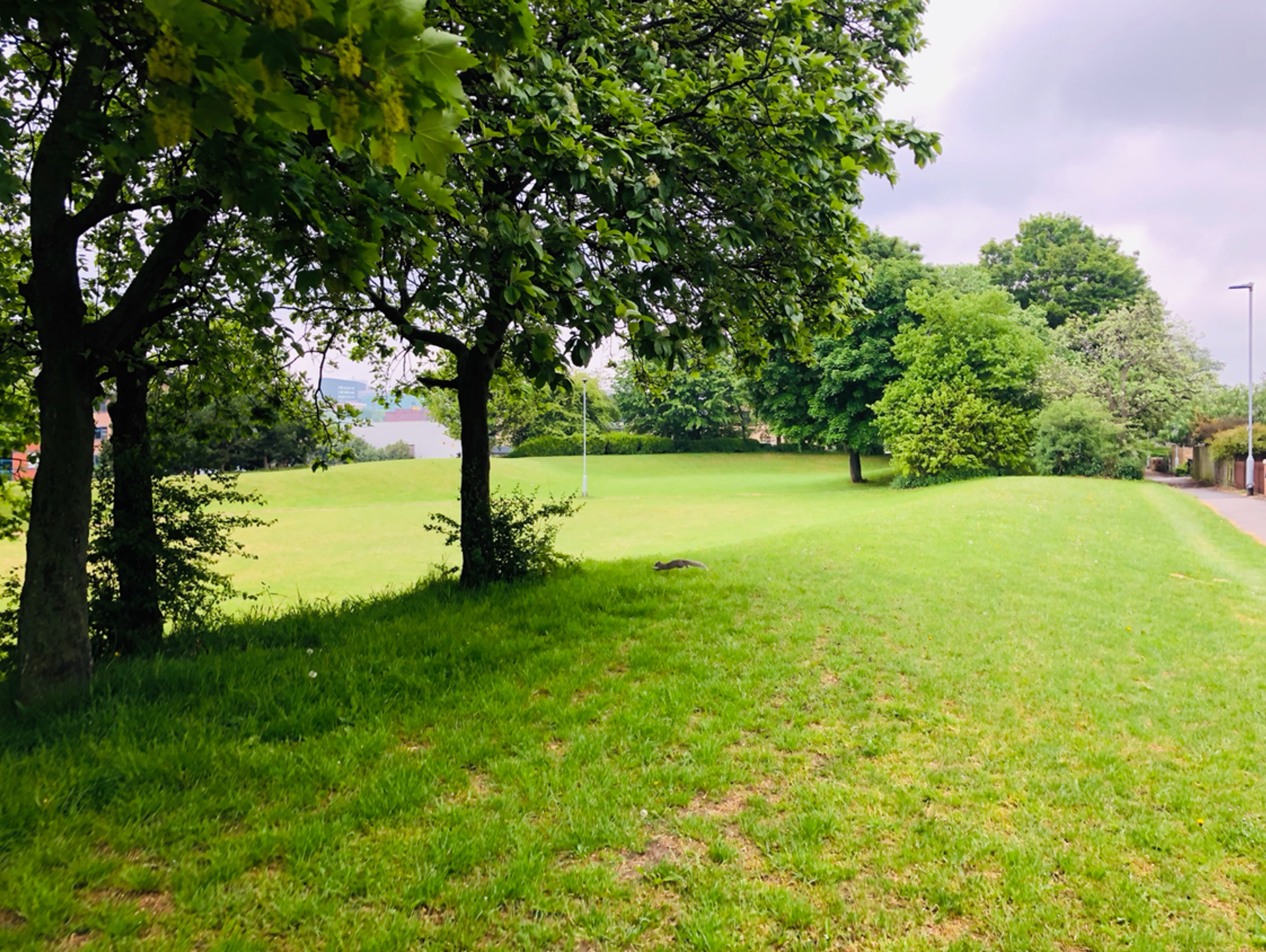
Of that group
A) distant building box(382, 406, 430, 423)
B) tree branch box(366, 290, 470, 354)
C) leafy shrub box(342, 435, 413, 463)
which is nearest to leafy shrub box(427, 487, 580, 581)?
tree branch box(366, 290, 470, 354)

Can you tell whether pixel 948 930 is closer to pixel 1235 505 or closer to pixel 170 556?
pixel 170 556

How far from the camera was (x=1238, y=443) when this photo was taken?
29.5 meters

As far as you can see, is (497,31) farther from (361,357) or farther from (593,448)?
(593,448)

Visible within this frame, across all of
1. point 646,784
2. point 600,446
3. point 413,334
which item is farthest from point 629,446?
point 646,784

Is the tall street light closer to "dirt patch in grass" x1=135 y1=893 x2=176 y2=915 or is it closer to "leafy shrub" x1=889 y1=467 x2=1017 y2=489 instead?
"leafy shrub" x1=889 y1=467 x2=1017 y2=489

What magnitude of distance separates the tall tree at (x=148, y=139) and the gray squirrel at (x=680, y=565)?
677 centimetres

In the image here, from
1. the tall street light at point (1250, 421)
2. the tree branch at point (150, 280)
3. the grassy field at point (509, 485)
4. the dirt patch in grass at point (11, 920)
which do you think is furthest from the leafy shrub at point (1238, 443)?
the dirt patch in grass at point (11, 920)

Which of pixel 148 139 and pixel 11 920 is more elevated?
pixel 148 139

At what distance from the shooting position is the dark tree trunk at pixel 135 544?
6.32 metres

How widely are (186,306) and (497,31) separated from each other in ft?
14.7

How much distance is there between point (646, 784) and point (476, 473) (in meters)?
5.40

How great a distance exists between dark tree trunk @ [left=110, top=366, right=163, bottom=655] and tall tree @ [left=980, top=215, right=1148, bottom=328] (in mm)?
60755

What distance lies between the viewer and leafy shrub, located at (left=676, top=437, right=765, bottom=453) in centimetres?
5991

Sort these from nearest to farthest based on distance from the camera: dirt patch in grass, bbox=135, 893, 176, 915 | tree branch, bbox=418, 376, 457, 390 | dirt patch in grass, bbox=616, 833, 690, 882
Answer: dirt patch in grass, bbox=135, 893, 176, 915 → dirt patch in grass, bbox=616, 833, 690, 882 → tree branch, bbox=418, 376, 457, 390
